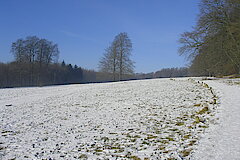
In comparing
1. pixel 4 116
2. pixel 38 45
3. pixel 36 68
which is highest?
pixel 38 45

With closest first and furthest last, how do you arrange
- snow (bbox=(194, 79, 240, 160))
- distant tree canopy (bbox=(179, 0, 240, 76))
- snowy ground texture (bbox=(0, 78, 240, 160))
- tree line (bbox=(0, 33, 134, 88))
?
snow (bbox=(194, 79, 240, 160))
snowy ground texture (bbox=(0, 78, 240, 160))
distant tree canopy (bbox=(179, 0, 240, 76))
tree line (bbox=(0, 33, 134, 88))

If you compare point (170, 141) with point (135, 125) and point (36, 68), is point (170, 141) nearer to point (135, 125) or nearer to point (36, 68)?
point (135, 125)

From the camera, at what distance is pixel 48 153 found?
4887 mm

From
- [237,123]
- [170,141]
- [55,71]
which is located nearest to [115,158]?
[170,141]

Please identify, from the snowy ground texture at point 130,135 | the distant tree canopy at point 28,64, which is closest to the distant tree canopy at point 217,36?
the snowy ground texture at point 130,135

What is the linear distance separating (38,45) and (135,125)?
131 feet

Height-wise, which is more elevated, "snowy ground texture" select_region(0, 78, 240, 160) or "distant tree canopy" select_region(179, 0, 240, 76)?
"distant tree canopy" select_region(179, 0, 240, 76)

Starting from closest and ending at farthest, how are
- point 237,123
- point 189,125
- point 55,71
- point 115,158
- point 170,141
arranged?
point 115,158
point 170,141
point 237,123
point 189,125
point 55,71

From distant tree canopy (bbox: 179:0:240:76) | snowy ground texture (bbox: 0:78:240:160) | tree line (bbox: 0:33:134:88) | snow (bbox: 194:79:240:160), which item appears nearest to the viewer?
snow (bbox: 194:79:240:160)

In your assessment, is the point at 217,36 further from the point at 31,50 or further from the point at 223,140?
the point at 31,50

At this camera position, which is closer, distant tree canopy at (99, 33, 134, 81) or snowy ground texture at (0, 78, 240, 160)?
snowy ground texture at (0, 78, 240, 160)

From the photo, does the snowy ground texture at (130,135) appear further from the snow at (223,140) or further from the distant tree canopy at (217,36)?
the distant tree canopy at (217,36)

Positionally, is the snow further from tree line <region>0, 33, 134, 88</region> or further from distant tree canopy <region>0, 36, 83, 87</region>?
distant tree canopy <region>0, 36, 83, 87</region>

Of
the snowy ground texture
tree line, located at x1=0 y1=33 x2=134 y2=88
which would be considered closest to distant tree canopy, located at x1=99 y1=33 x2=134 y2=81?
tree line, located at x1=0 y1=33 x2=134 y2=88
